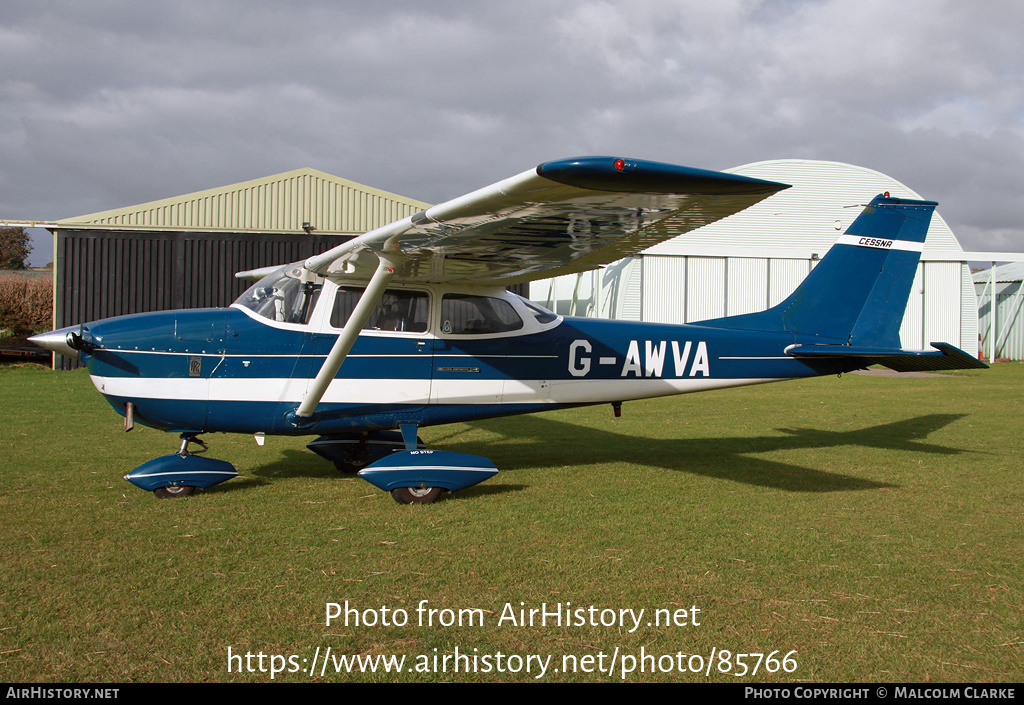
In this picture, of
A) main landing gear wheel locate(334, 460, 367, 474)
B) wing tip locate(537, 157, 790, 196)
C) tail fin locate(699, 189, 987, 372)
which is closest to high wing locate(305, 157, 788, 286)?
wing tip locate(537, 157, 790, 196)

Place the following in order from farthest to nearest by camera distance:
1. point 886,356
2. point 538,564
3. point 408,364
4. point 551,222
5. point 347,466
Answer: point 886,356
point 347,466
point 408,364
point 551,222
point 538,564

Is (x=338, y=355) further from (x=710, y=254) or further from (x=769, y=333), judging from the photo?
(x=710, y=254)

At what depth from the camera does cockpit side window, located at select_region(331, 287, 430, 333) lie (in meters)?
6.44

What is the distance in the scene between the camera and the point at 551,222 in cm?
464

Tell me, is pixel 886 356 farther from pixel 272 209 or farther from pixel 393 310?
pixel 272 209

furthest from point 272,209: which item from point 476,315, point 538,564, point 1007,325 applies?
point 1007,325

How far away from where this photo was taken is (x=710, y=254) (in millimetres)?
25750

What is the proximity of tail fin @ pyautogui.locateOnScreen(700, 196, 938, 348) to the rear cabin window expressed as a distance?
9.51ft

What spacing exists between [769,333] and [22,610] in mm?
7110

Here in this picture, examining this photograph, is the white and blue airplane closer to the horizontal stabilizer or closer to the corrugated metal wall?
the horizontal stabilizer

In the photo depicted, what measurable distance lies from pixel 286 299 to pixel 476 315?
5.93 ft

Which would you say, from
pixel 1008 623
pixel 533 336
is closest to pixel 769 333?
pixel 533 336

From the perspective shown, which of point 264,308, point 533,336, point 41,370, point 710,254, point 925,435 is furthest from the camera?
point 710,254

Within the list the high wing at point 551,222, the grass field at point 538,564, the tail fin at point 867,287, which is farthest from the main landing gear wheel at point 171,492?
the tail fin at point 867,287
